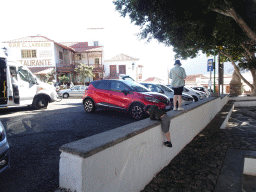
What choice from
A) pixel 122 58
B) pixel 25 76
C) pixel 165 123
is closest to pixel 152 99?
pixel 165 123

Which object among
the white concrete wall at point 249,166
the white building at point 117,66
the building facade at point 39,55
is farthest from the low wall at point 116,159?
the white building at point 117,66

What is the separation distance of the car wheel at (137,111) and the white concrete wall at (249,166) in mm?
3926

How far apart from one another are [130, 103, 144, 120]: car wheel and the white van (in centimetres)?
553

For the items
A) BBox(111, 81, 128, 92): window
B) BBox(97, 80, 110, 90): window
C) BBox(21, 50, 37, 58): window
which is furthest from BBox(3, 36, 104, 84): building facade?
BBox(111, 81, 128, 92): window

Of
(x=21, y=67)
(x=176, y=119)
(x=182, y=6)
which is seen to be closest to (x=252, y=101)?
(x=182, y=6)

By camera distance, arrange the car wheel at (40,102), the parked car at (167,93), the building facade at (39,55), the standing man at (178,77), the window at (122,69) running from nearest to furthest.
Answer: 1. the standing man at (178,77)
2. the car wheel at (40,102)
3. the parked car at (167,93)
4. the building facade at (39,55)
5. the window at (122,69)

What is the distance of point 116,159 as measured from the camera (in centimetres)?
230

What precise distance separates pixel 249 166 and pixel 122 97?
16.1ft

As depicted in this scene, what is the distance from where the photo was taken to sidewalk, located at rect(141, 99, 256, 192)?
323cm

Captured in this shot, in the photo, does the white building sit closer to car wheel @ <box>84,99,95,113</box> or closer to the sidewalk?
car wheel @ <box>84,99,95,113</box>

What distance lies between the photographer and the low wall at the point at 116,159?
1826mm

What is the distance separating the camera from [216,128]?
713cm

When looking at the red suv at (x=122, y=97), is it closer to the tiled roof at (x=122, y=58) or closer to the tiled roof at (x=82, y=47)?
the tiled roof at (x=82, y=47)

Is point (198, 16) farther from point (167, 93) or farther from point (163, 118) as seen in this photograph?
point (163, 118)
